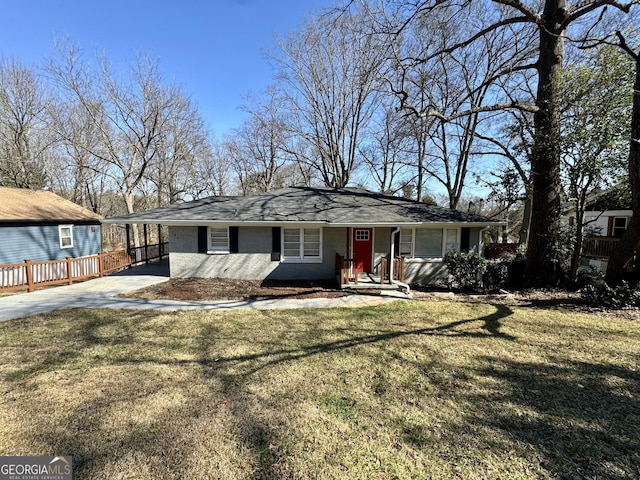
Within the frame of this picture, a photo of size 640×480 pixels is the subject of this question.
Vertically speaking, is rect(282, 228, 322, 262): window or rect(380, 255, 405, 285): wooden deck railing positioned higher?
rect(282, 228, 322, 262): window

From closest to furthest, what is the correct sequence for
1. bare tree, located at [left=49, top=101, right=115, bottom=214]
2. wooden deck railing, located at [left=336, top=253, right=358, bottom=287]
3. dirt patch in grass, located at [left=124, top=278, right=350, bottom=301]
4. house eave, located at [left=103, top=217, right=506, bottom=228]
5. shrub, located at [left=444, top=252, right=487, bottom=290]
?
dirt patch in grass, located at [left=124, top=278, right=350, bottom=301], wooden deck railing, located at [left=336, top=253, right=358, bottom=287], house eave, located at [left=103, top=217, right=506, bottom=228], shrub, located at [left=444, top=252, right=487, bottom=290], bare tree, located at [left=49, top=101, right=115, bottom=214]

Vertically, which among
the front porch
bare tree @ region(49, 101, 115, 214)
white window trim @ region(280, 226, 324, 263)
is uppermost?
bare tree @ region(49, 101, 115, 214)

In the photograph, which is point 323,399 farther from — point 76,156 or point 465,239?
point 76,156

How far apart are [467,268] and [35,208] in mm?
20676

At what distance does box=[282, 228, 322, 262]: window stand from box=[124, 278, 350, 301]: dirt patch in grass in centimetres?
103

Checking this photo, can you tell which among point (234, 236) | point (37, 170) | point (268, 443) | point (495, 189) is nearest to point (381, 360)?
point (268, 443)

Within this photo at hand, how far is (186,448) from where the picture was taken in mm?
2805

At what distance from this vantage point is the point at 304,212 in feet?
36.4

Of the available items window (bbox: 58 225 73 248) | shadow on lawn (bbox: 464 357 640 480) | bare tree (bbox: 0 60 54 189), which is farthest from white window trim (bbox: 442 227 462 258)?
bare tree (bbox: 0 60 54 189)

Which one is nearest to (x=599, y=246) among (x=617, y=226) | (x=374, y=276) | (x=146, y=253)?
(x=617, y=226)

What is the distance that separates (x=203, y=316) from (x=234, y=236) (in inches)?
175

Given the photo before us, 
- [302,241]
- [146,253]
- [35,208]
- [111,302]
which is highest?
[35,208]

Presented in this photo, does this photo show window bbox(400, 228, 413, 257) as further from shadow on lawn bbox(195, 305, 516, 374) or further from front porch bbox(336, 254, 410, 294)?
shadow on lawn bbox(195, 305, 516, 374)

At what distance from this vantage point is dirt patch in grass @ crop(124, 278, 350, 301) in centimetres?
880
